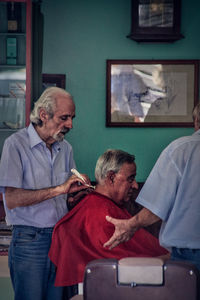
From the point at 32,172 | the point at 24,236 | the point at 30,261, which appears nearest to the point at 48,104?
the point at 32,172

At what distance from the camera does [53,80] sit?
168 inches

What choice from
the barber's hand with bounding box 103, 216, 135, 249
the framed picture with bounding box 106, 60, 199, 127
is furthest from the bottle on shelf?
the barber's hand with bounding box 103, 216, 135, 249

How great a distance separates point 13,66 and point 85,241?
6.52ft

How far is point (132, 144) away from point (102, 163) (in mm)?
1643

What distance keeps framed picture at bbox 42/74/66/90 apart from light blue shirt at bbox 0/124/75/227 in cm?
178

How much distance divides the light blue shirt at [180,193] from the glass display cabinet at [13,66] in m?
2.17

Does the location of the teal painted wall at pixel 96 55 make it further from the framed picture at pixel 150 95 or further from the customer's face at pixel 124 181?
the customer's face at pixel 124 181

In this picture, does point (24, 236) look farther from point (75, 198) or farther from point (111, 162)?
point (111, 162)

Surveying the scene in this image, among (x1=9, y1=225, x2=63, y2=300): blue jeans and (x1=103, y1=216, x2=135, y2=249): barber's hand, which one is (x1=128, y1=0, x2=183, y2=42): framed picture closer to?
(x1=9, y1=225, x2=63, y2=300): blue jeans

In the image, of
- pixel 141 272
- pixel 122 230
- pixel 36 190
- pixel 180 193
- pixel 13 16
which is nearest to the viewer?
pixel 141 272

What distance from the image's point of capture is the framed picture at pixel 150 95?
425cm

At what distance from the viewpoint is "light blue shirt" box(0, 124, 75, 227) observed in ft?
7.64

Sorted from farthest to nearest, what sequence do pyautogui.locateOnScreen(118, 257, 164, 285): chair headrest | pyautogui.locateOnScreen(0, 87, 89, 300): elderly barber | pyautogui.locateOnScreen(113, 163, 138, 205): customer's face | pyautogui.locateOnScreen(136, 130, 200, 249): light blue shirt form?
1. pyautogui.locateOnScreen(113, 163, 138, 205): customer's face
2. pyautogui.locateOnScreen(0, 87, 89, 300): elderly barber
3. pyautogui.locateOnScreen(136, 130, 200, 249): light blue shirt
4. pyautogui.locateOnScreen(118, 257, 164, 285): chair headrest

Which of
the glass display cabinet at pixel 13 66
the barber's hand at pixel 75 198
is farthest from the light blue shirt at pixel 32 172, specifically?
the glass display cabinet at pixel 13 66
